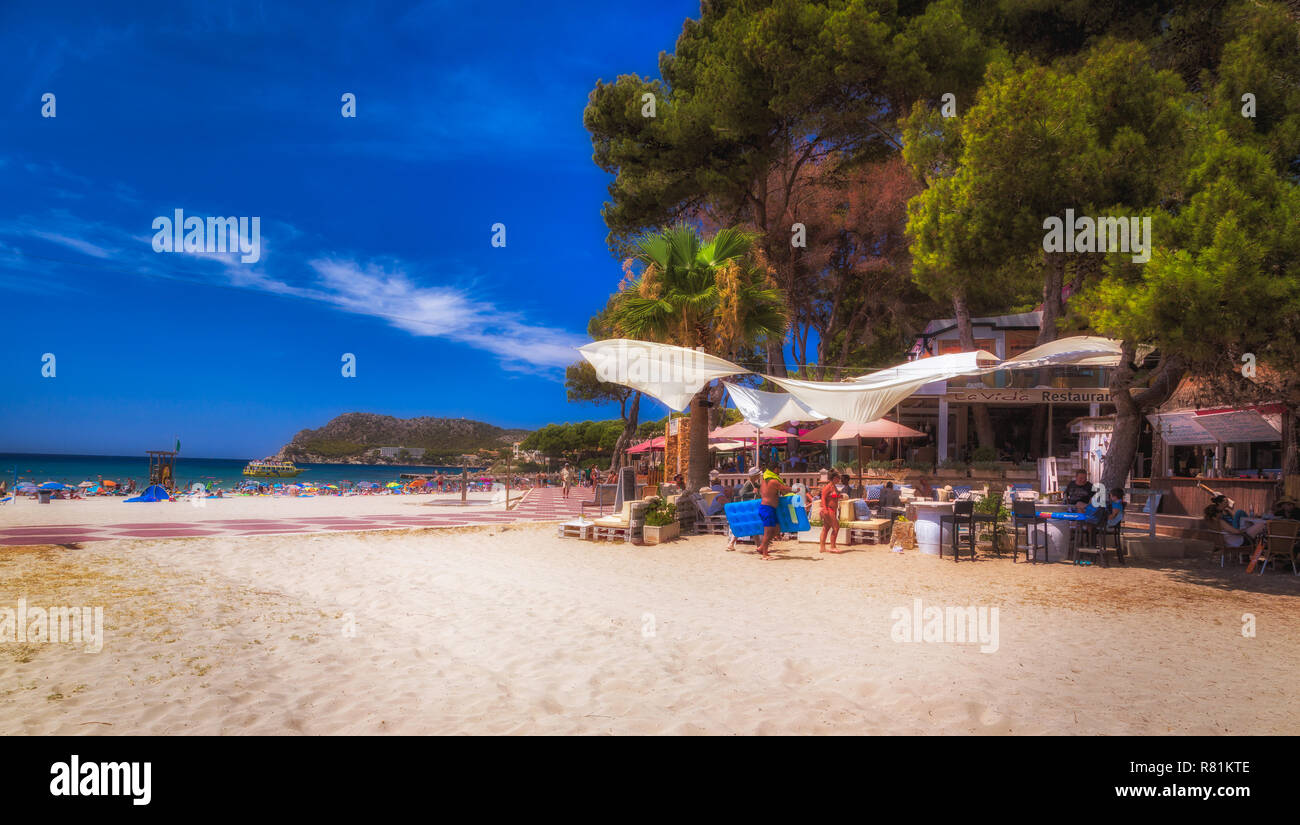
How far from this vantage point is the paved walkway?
37.1 feet

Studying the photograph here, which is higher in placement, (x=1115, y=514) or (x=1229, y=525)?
(x=1115, y=514)

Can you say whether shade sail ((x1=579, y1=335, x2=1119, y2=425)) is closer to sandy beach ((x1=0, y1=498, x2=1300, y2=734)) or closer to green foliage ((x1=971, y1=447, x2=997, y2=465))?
sandy beach ((x1=0, y1=498, x2=1300, y2=734))

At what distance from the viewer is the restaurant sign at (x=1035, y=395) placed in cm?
1802

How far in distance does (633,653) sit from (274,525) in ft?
39.2

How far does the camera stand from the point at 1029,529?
389 inches

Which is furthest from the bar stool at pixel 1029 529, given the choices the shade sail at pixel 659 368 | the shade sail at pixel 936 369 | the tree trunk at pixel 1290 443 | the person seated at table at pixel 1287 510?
the tree trunk at pixel 1290 443

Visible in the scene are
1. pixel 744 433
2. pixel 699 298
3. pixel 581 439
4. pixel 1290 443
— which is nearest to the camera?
pixel 1290 443

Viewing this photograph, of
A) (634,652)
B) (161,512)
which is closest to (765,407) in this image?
(634,652)

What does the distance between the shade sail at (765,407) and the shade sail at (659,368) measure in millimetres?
1367

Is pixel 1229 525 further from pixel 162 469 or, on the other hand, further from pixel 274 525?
pixel 162 469

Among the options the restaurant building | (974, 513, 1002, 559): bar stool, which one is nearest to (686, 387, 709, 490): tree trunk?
(974, 513, 1002, 559): bar stool

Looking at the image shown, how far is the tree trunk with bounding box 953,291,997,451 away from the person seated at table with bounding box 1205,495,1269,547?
265 inches
